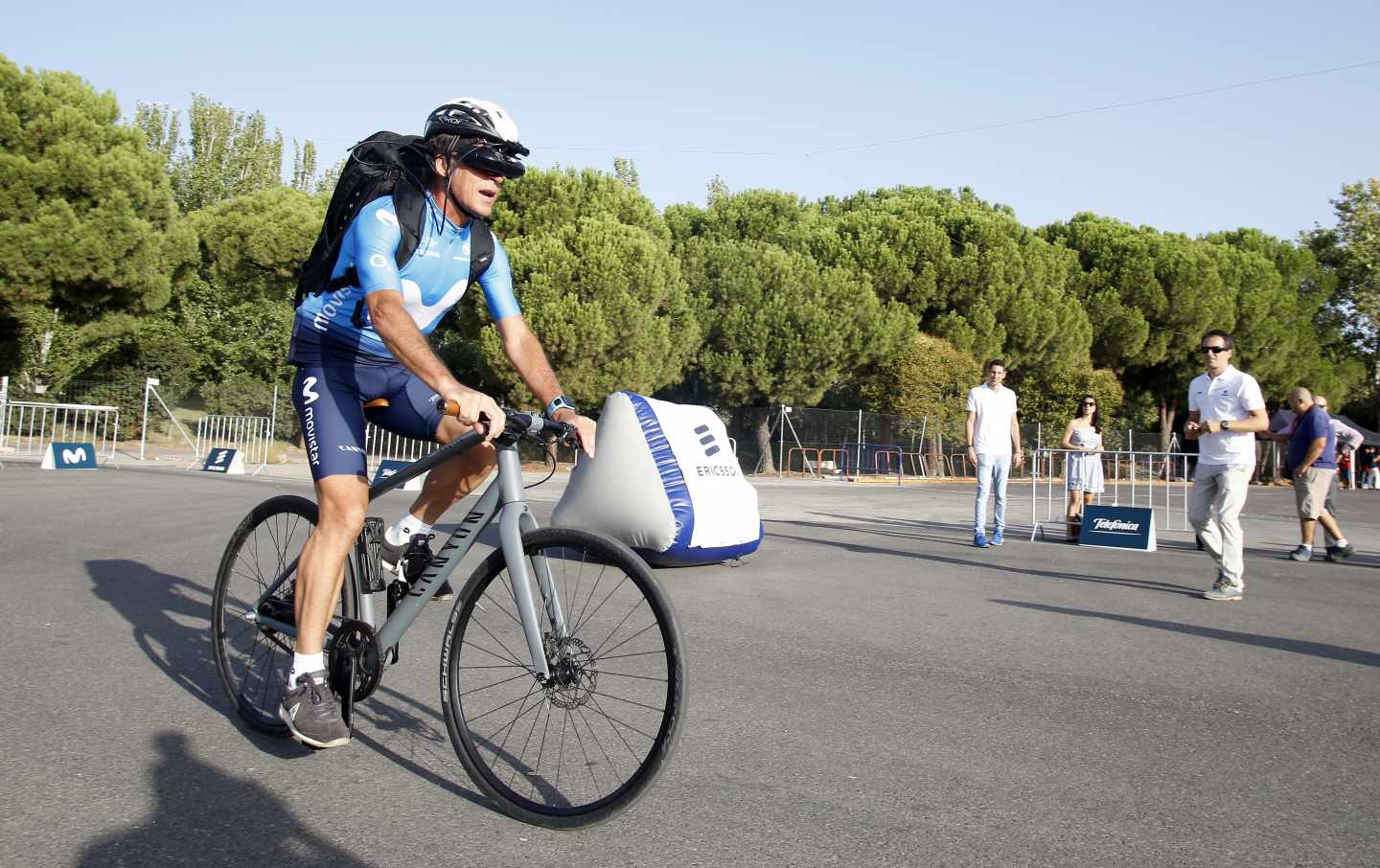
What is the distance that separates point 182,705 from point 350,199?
199 centimetres

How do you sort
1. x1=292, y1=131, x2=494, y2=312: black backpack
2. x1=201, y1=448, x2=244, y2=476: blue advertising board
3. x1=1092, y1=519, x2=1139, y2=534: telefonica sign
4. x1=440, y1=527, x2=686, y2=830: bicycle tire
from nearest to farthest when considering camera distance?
x1=440, y1=527, x2=686, y2=830: bicycle tire → x1=292, y1=131, x2=494, y2=312: black backpack → x1=1092, y1=519, x2=1139, y2=534: telefonica sign → x1=201, y1=448, x2=244, y2=476: blue advertising board

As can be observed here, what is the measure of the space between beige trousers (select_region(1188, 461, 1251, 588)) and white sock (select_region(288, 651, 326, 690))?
675 centimetres

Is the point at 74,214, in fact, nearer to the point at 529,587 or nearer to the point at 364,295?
the point at 364,295

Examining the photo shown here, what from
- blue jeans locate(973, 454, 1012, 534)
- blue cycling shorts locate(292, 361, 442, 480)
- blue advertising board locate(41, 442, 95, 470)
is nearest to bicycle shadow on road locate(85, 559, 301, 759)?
blue cycling shorts locate(292, 361, 442, 480)

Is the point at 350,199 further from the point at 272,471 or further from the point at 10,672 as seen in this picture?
the point at 272,471

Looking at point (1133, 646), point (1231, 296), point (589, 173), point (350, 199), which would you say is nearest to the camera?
point (350, 199)

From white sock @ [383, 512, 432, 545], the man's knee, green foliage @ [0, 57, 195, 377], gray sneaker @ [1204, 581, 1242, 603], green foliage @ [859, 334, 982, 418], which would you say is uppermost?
green foliage @ [0, 57, 195, 377]

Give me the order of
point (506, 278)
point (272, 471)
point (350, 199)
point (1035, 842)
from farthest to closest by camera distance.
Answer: point (272, 471) < point (506, 278) < point (350, 199) < point (1035, 842)

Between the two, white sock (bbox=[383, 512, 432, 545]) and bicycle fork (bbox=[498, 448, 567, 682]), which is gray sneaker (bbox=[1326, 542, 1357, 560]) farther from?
bicycle fork (bbox=[498, 448, 567, 682])

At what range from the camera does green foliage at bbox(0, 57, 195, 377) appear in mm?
29281

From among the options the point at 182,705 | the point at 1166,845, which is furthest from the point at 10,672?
the point at 1166,845

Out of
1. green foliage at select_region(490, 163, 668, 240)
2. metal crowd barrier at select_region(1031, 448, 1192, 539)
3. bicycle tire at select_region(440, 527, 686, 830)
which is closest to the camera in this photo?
bicycle tire at select_region(440, 527, 686, 830)

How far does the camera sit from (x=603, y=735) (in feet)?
10.8

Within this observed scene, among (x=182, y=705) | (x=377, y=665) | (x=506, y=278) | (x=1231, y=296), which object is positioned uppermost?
(x=1231, y=296)
